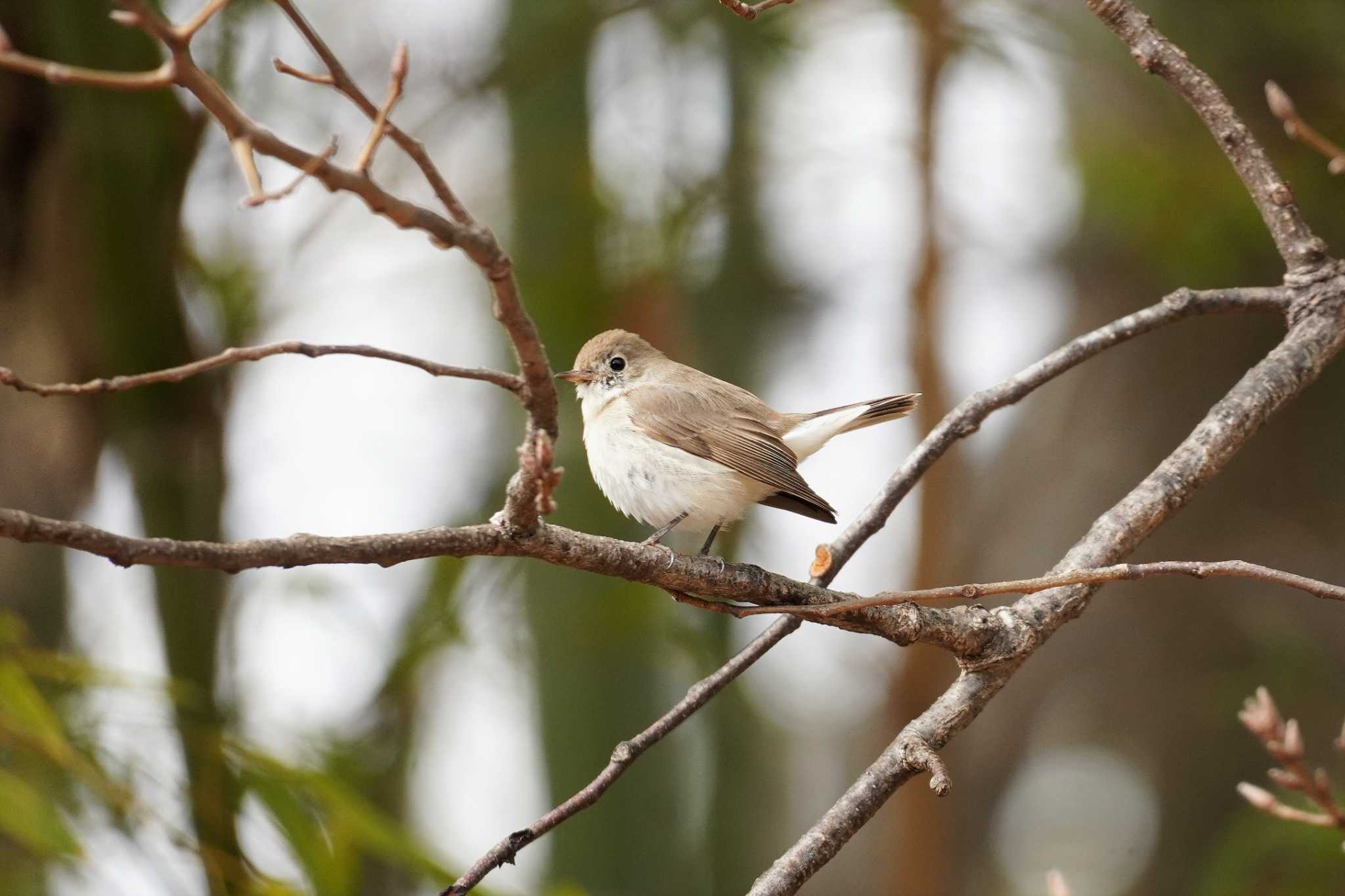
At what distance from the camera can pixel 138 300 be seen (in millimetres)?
3969

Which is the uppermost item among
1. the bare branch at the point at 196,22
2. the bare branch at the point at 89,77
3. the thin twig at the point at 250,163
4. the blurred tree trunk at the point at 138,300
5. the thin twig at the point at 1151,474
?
the blurred tree trunk at the point at 138,300

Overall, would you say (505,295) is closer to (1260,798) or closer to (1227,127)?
(1260,798)

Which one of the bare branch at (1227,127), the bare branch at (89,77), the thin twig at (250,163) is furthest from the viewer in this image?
the bare branch at (1227,127)

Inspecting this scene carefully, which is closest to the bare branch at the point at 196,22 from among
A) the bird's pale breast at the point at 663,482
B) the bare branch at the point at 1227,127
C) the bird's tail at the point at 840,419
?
the bare branch at the point at 1227,127

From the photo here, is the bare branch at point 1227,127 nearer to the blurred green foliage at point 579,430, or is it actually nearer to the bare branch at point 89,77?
the bare branch at point 89,77

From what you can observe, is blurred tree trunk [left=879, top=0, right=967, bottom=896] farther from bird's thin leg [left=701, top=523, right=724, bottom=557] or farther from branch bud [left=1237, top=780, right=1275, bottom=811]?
branch bud [left=1237, top=780, right=1275, bottom=811]

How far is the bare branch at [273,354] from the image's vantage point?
4.60 feet

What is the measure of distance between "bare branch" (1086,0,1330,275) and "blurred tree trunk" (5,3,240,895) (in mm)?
2931

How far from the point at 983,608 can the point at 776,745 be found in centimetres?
559

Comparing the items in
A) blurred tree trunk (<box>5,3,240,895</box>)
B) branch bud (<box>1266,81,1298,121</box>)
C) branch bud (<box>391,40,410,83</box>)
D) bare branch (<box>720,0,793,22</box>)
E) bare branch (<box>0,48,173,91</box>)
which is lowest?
branch bud (<box>1266,81,1298,121</box>)

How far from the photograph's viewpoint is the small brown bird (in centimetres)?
333

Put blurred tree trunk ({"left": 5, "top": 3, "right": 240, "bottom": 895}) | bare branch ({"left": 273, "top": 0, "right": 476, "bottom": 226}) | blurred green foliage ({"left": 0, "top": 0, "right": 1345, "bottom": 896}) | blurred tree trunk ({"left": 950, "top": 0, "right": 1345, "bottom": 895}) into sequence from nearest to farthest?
bare branch ({"left": 273, "top": 0, "right": 476, "bottom": 226})
blurred green foliage ({"left": 0, "top": 0, "right": 1345, "bottom": 896})
blurred tree trunk ({"left": 5, "top": 3, "right": 240, "bottom": 895})
blurred tree trunk ({"left": 950, "top": 0, "right": 1345, "bottom": 895})

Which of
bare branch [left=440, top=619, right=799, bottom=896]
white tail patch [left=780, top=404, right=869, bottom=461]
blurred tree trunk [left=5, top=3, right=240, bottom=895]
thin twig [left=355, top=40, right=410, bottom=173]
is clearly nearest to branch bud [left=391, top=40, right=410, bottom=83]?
thin twig [left=355, top=40, right=410, bottom=173]

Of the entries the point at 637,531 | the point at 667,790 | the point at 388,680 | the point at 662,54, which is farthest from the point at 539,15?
the point at 667,790
